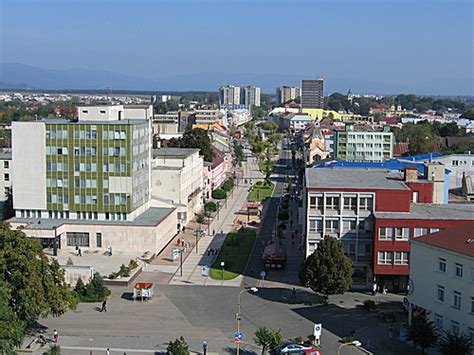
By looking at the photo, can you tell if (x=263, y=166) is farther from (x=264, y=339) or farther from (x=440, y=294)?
(x=264, y=339)

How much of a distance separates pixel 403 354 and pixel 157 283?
1559 cm

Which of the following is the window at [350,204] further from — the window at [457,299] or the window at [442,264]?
the window at [457,299]

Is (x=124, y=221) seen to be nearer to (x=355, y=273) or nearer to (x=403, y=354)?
(x=355, y=273)

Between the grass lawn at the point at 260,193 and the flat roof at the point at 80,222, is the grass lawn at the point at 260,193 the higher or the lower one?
the lower one

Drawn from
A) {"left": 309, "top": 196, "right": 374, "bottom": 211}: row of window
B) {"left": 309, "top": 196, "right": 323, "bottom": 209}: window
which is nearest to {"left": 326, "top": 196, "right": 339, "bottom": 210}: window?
{"left": 309, "top": 196, "right": 374, "bottom": 211}: row of window

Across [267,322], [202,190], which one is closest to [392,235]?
[267,322]

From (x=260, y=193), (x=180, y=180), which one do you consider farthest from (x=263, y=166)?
(x=180, y=180)

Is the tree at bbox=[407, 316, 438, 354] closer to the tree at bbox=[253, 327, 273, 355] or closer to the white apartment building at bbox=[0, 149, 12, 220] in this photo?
the tree at bbox=[253, 327, 273, 355]

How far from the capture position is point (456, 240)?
92.3 feet

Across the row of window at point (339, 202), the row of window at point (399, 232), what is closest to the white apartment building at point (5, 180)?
the row of window at point (339, 202)

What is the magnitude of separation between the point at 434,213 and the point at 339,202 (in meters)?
5.02

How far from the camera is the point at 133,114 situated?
176ft

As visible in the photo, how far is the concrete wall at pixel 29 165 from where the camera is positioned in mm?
45312

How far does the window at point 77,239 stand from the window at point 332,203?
16.3 m
